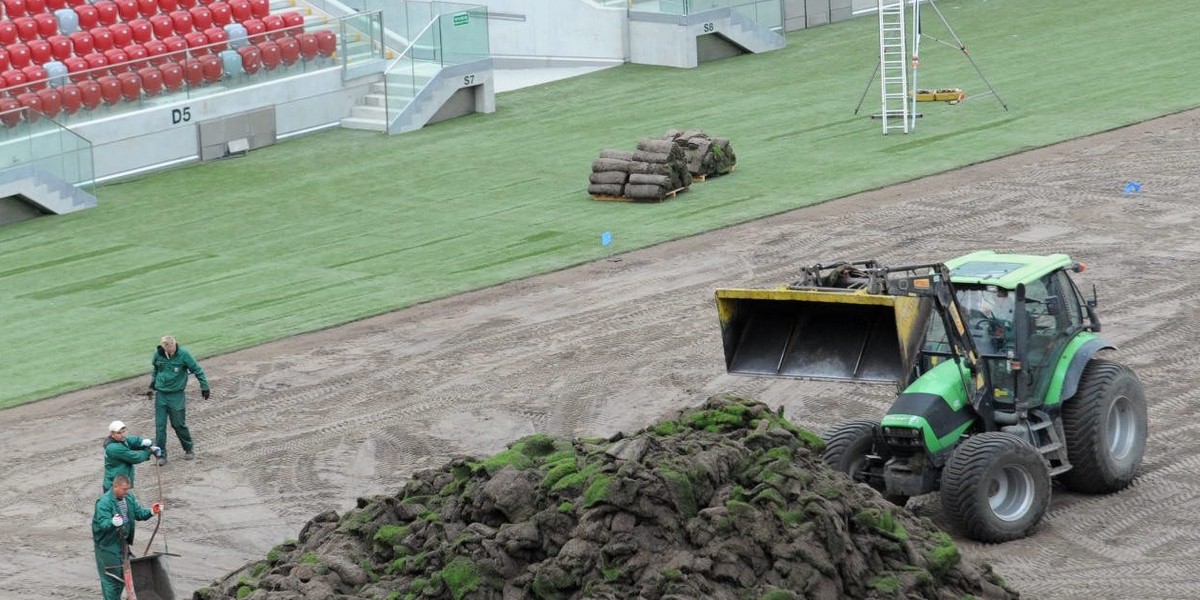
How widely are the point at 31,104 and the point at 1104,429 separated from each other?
23534mm

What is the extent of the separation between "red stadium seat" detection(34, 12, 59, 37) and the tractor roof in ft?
85.3

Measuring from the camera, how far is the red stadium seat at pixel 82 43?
37.2 m

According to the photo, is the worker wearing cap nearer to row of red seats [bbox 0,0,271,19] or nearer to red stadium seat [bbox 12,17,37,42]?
red stadium seat [bbox 12,17,37,42]

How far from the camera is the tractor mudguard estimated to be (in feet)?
52.3

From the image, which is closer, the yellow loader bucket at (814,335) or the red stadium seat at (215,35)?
the yellow loader bucket at (814,335)

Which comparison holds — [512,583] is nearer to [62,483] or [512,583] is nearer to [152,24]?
[62,483]

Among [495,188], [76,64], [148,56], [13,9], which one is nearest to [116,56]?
[148,56]

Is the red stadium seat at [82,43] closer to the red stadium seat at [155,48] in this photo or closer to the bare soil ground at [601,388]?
the red stadium seat at [155,48]

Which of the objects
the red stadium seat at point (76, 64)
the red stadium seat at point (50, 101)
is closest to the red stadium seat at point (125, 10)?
the red stadium seat at point (76, 64)

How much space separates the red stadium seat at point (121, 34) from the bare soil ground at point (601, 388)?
1573 centimetres

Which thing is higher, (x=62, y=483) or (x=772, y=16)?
(x=772, y=16)

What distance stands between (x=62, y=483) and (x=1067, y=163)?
58.8 ft

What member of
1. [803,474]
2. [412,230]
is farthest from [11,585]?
[412,230]

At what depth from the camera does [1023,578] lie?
48.4 ft
